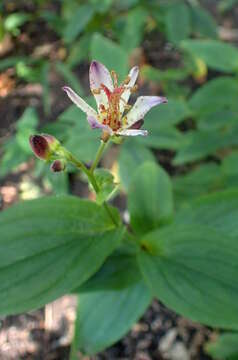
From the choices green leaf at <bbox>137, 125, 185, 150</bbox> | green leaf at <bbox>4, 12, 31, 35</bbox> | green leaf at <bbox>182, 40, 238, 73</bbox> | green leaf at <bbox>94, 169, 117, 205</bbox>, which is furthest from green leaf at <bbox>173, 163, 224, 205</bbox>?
green leaf at <bbox>4, 12, 31, 35</bbox>

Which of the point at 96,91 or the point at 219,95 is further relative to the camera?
the point at 219,95

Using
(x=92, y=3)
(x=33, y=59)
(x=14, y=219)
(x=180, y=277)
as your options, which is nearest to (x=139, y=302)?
(x=180, y=277)

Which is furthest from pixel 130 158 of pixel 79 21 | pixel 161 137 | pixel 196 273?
pixel 79 21

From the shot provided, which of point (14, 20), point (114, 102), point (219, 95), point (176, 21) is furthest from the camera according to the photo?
point (14, 20)

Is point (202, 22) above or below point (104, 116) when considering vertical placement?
below

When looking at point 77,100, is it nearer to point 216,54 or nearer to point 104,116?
point 104,116

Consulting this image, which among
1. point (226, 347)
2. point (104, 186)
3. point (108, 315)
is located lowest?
point (226, 347)

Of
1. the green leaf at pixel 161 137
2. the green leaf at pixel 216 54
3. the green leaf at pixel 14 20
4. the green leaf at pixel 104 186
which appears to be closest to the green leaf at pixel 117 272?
the green leaf at pixel 104 186

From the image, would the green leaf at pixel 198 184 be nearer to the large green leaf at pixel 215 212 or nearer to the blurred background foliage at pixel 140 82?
the blurred background foliage at pixel 140 82
